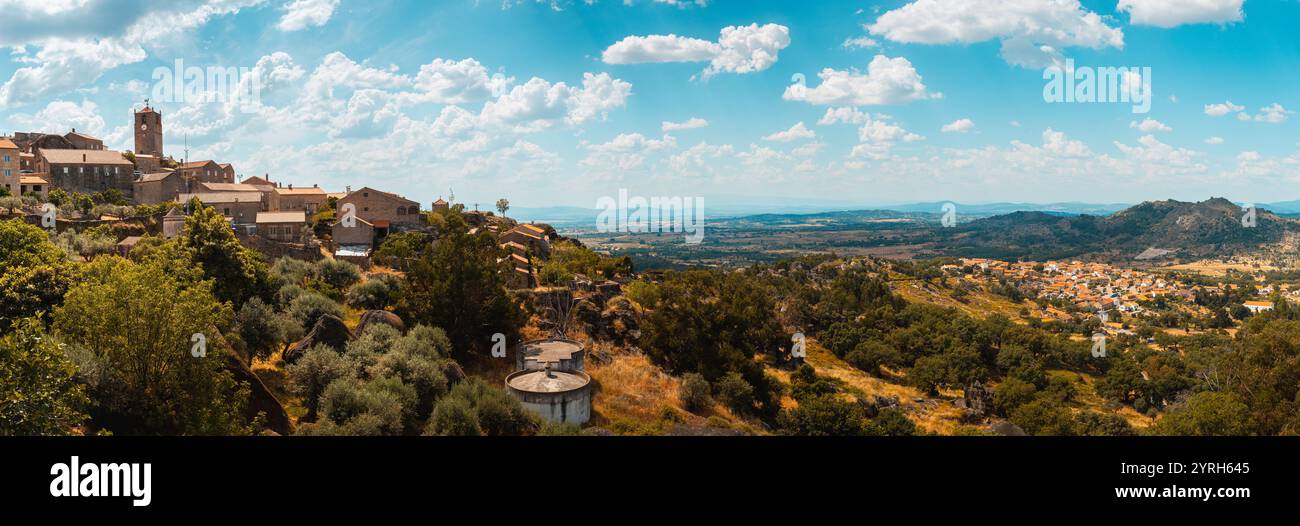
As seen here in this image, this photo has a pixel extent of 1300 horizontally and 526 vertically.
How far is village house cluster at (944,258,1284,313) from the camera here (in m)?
132

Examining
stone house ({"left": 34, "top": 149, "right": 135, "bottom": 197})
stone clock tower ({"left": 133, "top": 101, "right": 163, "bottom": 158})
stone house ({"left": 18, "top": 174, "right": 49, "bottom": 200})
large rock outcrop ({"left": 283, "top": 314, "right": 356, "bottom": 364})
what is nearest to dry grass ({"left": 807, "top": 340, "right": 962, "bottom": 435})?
large rock outcrop ({"left": 283, "top": 314, "right": 356, "bottom": 364})

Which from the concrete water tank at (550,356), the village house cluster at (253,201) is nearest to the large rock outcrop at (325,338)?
the concrete water tank at (550,356)

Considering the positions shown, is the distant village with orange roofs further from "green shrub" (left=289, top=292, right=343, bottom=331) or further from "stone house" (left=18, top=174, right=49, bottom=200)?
"stone house" (left=18, top=174, right=49, bottom=200)

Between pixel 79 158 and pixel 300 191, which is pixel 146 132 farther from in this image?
pixel 300 191

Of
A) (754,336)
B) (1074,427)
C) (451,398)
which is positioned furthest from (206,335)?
(1074,427)

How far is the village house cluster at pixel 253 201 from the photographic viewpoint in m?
53.4

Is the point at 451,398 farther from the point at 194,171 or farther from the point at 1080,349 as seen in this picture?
the point at 1080,349

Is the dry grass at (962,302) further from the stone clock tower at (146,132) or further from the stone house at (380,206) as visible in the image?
the stone clock tower at (146,132)

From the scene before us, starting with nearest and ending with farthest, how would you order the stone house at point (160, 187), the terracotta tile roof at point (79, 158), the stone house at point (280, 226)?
the stone house at point (280, 226)
the terracotta tile roof at point (79, 158)
the stone house at point (160, 187)

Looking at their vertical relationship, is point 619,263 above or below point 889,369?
above

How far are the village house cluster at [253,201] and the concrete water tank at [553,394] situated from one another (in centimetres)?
2371
